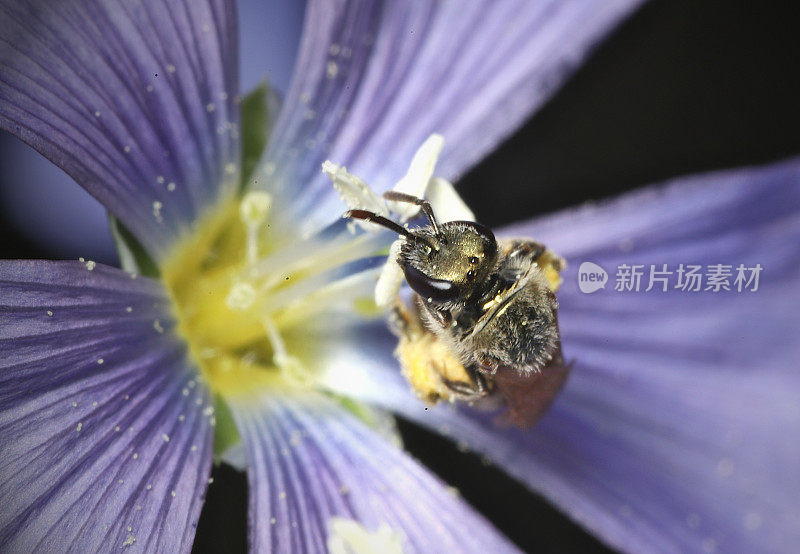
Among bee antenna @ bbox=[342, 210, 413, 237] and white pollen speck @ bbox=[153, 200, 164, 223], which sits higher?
white pollen speck @ bbox=[153, 200, 164, 223]

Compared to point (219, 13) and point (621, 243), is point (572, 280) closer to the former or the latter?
point (621, 243)

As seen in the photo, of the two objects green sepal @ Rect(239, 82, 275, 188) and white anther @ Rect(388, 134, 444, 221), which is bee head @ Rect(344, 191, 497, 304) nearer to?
white anther @ Rect(388, 134, 444, 221)

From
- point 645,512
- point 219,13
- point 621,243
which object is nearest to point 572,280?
point 621,243

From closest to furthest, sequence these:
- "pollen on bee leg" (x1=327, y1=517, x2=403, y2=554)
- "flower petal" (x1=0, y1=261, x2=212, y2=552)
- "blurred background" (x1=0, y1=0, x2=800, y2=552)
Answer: "flower petal" (x1=0, y1=261, x2=212, y2=552) < "pollen on bee leg" (x1=327, y1=517, x2=403, y2=554) < "blurred background" (x1=0, y1=0, x2=800, y2=552)

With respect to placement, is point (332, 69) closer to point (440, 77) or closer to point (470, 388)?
point (440, 77)

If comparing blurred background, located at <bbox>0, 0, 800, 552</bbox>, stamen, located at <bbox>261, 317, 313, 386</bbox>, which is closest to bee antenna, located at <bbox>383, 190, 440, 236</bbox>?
stamen, located at <bbox>261, 317, 313, 386</bbox>

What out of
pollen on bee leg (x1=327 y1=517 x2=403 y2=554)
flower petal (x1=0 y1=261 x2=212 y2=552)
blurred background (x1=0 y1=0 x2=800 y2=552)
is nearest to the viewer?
flower petal (x1=0 y1=261 x2=212 y2=552)

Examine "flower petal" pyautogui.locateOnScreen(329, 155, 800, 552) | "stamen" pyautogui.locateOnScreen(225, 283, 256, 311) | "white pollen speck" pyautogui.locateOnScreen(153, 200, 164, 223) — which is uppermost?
"white pollen speck" pyautogui.locateOnScreen(153, 200, 164, 223)

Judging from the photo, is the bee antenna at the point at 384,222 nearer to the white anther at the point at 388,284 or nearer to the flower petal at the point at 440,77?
the white anther at the point at 388,284
